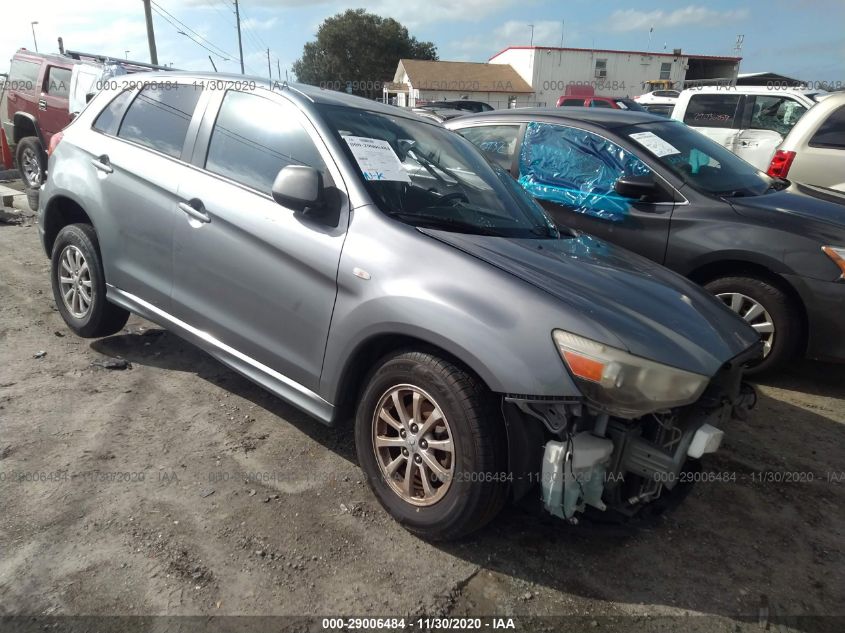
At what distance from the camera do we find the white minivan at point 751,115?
9242 mm

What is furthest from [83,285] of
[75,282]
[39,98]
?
[39,98]

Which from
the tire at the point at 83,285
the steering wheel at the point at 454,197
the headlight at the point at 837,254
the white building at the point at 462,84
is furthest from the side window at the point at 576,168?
the white building at the point at 462,84

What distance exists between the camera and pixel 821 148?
640 centimetres

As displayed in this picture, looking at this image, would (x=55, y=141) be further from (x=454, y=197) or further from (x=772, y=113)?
(x=772, y=113)

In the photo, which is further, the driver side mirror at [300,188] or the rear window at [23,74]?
the rear window at [23,74]

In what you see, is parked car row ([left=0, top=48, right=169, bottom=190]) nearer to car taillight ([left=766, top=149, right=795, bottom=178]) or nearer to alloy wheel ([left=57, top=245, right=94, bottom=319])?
alloy wheel ([left=57, top=245, right=94, bottom=319])

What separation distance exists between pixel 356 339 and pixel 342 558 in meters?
0.88

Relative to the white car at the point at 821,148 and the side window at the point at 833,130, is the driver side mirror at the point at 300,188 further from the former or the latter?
the side window at the point at 833,130

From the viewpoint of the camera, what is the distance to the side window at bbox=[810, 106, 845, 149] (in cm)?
639

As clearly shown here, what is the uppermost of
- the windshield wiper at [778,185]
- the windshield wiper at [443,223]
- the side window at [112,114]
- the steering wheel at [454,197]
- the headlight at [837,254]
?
the side window at [112,114]

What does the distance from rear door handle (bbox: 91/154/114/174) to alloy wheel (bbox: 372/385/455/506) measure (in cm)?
242

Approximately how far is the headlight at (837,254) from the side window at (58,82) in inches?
404

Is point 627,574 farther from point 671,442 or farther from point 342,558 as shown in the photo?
point 342,558

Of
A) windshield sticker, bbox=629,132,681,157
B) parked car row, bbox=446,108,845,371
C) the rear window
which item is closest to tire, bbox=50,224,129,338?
parked car row, bbox=446,108,845,371
